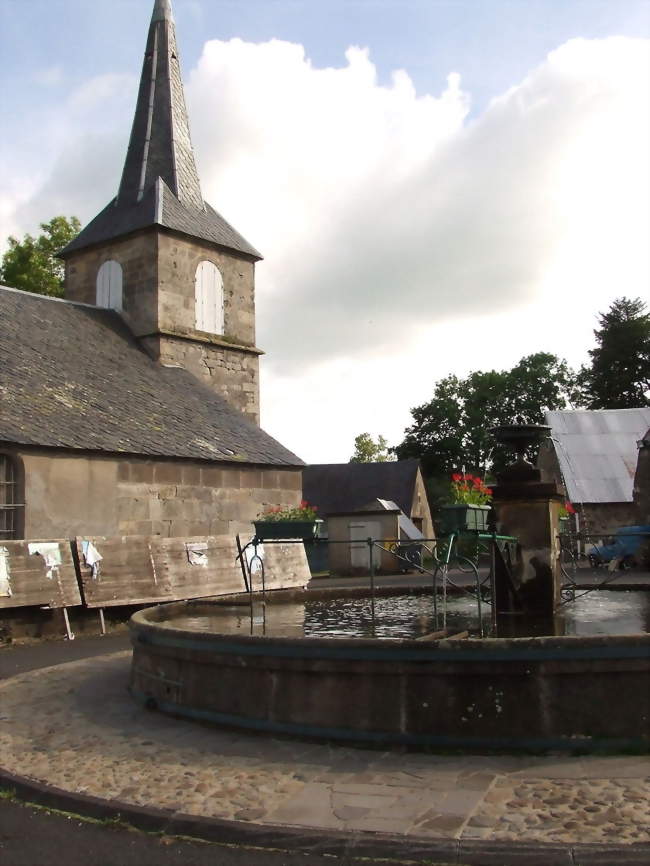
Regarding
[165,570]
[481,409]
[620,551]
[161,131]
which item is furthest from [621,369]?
[165,570]

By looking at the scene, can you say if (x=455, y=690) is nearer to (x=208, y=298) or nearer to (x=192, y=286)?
(x=192, y=286)

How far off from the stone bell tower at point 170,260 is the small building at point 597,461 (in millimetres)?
14175

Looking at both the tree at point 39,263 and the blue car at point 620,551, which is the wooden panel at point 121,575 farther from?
the tree at point 39,263

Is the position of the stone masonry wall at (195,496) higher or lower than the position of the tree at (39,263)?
lower

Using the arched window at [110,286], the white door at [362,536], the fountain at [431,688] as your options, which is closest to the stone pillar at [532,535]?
the fountain at [431,688]

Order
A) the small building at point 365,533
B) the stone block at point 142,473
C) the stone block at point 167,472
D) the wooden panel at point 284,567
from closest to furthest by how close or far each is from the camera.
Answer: the wooden panel at point 284,567 → the stone block at point 142,473 → the stone block at point 167,472 → the small building at point 365,533

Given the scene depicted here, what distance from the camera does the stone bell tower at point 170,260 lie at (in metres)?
26.0

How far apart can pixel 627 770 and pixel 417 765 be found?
1.30 metres

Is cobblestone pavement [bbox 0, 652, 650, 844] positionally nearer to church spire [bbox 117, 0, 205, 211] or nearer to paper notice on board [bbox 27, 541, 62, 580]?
paper notice on board [bbox 27, 541, 62, 580]

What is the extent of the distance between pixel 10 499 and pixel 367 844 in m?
14.1

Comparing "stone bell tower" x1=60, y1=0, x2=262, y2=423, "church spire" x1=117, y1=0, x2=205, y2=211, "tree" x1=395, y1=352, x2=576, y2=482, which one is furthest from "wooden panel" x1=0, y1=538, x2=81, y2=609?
"tree" x1=395, y1=352, x2=576, y2=482

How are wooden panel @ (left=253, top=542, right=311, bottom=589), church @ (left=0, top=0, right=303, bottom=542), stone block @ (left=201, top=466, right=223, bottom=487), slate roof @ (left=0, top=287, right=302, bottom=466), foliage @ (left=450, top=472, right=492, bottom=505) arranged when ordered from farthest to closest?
stone block @ (left=201, top=466, right=223, bottom=487)
slate roof @ (left=0, top=287, right=302, bottom=466)
church @ (left=0, top=0, right=303, bottom=542)
wooden panel @ (left=253, top=542, right=311, bottom=589)
foliage @ (left=450, top=472, right=492, bottom=505)

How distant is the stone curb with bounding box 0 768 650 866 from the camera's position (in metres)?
3.92

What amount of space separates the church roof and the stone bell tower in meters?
0.04
